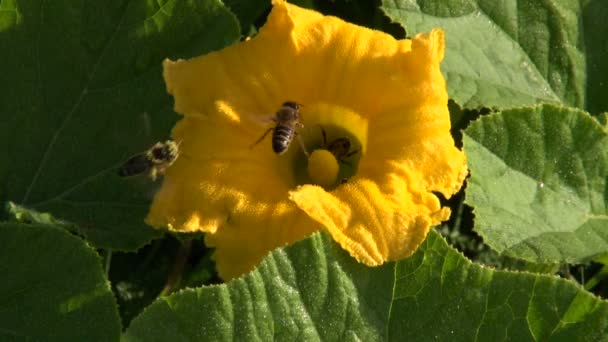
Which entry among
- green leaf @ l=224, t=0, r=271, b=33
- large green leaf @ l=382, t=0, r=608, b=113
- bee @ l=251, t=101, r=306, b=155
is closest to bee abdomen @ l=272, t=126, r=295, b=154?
bee @ l=251, t=101, r=306, b=155

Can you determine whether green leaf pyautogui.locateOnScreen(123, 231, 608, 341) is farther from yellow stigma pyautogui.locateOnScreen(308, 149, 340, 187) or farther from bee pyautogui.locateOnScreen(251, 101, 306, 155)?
yellow stigma pyautogui.locateOnScreen(308, 149, 340, 187)

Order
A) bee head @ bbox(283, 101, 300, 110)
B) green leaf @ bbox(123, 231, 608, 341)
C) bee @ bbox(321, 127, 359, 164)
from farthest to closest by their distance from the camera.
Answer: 1. bee @ bbox(321, 127, 359, 164)
2. bee head @ bbox(283, 101, 300, 110)
3. green leaf @ bbox(123, 231, 608, 341)

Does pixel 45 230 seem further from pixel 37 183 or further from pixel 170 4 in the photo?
pixel 170 4


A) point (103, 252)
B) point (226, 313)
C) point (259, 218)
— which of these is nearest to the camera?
point (226, 313)

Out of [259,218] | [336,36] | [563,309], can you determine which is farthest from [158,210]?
[563,309]

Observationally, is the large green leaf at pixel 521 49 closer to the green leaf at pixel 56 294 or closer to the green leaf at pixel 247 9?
the green leaf at pixel 247 9

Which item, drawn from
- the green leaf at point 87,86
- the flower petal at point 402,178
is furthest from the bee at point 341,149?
the green leaf at point 87,86

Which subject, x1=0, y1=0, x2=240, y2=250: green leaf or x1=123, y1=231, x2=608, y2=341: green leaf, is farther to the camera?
x1=0, y1=0, x2=240, y2=250: green leaf
